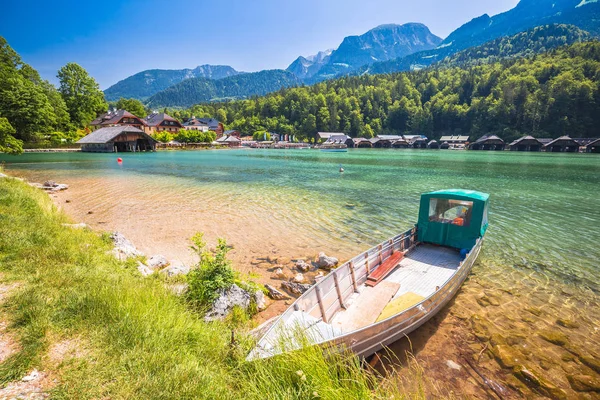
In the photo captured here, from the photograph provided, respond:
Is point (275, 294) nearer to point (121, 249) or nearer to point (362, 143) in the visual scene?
point (121, 249)

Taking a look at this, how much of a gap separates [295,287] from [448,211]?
656 cm

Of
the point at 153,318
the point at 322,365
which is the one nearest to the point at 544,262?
the point at 322,365

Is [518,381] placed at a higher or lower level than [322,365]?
lower

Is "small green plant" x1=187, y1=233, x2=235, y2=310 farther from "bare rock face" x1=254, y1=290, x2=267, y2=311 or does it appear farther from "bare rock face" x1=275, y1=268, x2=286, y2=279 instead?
"bare rock face" x1=275, y1=268, x2=286, y2=279

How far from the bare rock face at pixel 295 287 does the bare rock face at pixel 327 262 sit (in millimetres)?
1879

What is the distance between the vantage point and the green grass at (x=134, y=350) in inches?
129

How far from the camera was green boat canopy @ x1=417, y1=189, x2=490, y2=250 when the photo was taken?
9.61m

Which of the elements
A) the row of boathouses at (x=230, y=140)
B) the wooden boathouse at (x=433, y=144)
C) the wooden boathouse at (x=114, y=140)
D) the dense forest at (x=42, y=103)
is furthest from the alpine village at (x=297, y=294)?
the wooden boathouse at (x=433, y=144)

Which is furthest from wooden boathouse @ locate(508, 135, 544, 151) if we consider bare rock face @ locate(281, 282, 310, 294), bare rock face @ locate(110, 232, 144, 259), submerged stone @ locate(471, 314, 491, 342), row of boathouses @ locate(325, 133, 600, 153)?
bare rock face @ locate(110, 232, 144, 259)

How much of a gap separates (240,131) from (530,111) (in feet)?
467

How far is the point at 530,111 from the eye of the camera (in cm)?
11388

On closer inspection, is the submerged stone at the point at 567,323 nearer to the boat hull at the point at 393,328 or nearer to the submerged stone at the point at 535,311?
the submerged stone at the point at 535,311

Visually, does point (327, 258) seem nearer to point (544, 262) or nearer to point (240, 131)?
point (544, 262)

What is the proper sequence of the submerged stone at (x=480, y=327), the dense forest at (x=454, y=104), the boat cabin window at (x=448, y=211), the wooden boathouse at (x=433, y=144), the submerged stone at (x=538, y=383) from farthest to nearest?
the wooden boathouse at (x=433, y=144), the dense forest at (x=454, y=104), the boat cabin window at (x=448, y=211), the submerged stone at (x=480, y=327), the submerged stone at (x=538, y=383)
